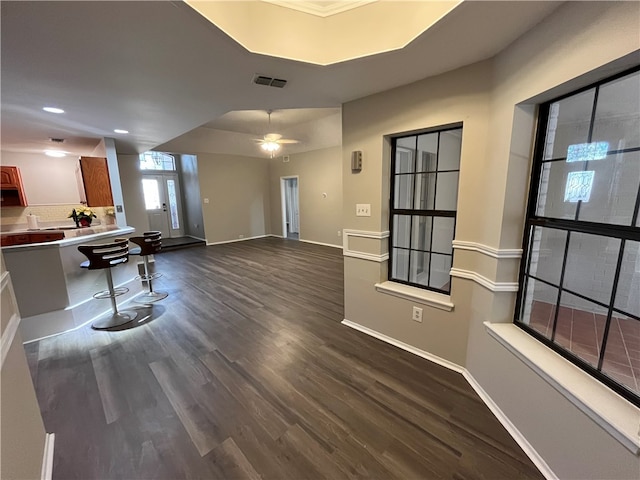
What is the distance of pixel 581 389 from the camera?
1187 mm

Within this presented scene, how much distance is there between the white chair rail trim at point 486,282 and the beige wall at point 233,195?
22.9 ft

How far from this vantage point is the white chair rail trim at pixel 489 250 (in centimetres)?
167

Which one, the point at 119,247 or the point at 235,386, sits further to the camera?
the point at 119,247

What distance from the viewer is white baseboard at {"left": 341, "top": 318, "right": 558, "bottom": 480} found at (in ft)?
4.47

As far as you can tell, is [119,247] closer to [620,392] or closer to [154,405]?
[154,405]

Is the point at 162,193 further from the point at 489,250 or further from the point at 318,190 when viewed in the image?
the point at 489,250

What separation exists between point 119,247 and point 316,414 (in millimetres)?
2875

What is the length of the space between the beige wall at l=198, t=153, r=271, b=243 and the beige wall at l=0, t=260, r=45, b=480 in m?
6.27

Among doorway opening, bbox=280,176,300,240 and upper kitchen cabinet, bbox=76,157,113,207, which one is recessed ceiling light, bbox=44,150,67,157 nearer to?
upper kitchen cabinet, bbox=76,157,113,207

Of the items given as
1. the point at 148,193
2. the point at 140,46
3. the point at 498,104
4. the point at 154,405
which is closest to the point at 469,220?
the point at 498,104

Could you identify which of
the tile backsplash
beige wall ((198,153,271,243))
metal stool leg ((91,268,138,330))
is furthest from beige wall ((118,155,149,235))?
metal stool leg ((91,268,138,330))

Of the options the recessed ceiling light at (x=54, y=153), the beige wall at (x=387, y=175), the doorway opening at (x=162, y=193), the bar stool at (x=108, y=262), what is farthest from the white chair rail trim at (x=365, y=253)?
the doorway opening at (x=162, y=193)

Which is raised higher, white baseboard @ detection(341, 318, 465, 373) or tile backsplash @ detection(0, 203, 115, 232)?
tile backsplash @ detection(0, 203, 115, 232)

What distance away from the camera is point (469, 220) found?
1946mm
